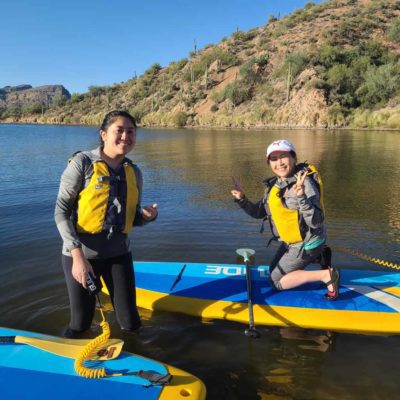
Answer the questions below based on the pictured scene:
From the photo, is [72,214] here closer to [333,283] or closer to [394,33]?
[333,283]

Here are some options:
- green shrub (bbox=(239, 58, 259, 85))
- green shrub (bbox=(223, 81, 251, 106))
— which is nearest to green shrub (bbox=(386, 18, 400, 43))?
green shrub (bbox=(239, 58, 259, 85))

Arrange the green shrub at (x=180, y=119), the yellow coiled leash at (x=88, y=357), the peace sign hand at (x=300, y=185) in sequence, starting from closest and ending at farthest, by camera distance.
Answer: the yellow coiled leash at (x=88, y=357) → the peace sign hand at (x=300, y=185) → the green shrub at (x=180, y=119)

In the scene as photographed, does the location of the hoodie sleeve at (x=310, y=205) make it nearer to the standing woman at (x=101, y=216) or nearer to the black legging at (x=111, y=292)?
the standing woman at (x=101, y=216)

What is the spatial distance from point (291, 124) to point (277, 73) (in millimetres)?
12670

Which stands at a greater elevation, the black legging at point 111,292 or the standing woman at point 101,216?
the standing woman at point 101,216

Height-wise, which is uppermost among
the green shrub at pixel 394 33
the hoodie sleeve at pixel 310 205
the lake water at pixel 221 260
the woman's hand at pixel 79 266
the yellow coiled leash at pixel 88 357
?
the green shrub at pixel 394 33

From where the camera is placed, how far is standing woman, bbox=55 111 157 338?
2895mm

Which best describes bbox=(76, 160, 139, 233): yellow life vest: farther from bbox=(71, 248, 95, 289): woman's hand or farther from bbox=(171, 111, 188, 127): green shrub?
bbox=(171, 111, 188, 127): green shrub

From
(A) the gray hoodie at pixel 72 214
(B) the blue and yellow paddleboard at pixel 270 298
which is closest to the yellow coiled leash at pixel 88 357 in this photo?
(A) the gray hoodie at pixel 72 214

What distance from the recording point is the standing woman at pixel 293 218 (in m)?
3.59

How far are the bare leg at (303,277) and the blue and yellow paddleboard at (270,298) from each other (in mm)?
131

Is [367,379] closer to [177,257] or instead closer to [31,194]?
[177,257]

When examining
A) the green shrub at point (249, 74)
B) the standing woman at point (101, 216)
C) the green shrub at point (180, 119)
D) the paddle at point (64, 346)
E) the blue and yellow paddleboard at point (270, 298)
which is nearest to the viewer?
the paddle at point (64, 346)

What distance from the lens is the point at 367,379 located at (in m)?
3.25
